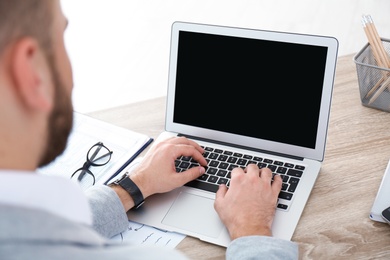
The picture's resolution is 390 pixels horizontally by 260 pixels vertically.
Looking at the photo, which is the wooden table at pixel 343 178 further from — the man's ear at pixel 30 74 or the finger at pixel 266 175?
the man's ear at pixel 30 74

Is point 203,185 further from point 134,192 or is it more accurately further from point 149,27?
point 149,27

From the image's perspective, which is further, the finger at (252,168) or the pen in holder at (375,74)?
the pen in holder at (375,74)

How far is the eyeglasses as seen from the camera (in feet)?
3.83

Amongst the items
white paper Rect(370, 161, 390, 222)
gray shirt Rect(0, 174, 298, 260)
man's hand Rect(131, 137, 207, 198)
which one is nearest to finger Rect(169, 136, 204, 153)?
man's hand Rect(131, 137, 207, 198)

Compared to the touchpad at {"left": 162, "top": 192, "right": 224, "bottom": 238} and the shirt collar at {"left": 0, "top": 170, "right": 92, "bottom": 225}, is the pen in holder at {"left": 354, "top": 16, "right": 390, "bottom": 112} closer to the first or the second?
the touchpad at {"left": 162, "top": 192, "right": 224, "bottom": 238}

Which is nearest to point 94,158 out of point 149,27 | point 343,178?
point 343,178

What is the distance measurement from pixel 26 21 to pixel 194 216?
573mm

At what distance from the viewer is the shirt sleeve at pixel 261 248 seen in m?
0.87

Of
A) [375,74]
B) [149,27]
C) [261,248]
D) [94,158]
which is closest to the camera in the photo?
[261,248]

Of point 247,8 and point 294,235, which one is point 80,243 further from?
point 247,8

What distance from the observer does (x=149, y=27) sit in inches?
122

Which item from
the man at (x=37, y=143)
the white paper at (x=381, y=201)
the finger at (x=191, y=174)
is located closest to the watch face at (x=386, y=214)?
the white paper at (x=381, y=201)

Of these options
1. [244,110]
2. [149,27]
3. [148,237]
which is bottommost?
[149,27]

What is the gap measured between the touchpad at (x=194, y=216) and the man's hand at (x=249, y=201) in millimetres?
22
